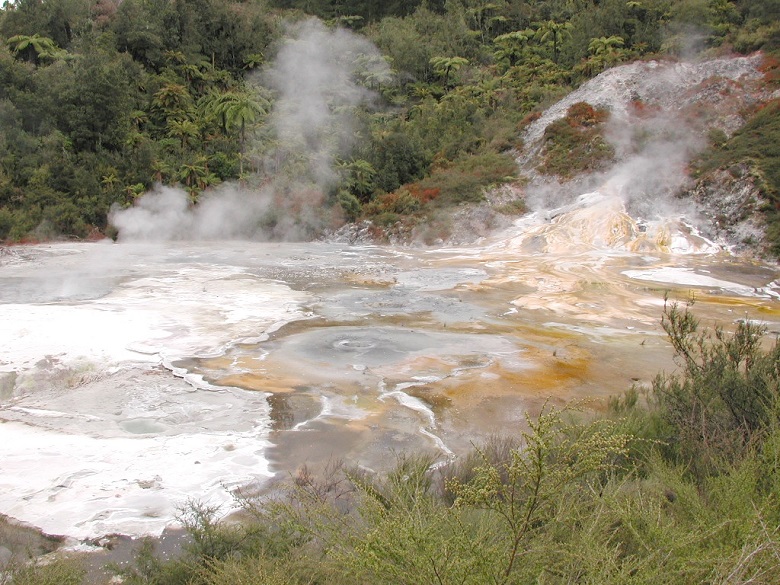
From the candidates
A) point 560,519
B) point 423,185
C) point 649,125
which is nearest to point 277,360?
point 560,519

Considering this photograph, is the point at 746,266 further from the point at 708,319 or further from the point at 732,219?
the point at 708,319

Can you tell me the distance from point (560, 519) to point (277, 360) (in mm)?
6015

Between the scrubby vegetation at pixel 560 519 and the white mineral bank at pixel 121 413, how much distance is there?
62cm

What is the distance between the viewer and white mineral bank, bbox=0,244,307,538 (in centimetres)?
482

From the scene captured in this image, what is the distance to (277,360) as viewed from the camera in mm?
8289

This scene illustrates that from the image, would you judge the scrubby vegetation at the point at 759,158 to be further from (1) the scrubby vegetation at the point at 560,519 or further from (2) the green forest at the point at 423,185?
(1) the scrubby vegetation at the point at 560,519

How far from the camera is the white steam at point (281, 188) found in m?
22.8

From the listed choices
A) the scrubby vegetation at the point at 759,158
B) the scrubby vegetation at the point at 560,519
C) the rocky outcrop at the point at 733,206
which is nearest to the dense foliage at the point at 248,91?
the scrubby vegetation at the point at 759,158

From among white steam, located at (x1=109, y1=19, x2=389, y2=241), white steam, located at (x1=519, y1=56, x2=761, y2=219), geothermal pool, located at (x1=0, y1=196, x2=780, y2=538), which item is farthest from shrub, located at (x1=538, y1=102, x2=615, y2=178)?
white steam, located at (x1=109, y1=19, x2=389, y2=241)

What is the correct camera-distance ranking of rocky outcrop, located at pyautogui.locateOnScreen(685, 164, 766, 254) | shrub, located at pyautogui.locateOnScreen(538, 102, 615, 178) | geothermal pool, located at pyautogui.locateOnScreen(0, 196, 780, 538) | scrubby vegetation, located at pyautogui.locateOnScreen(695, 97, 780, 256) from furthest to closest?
shrub, located at pyautogui.locateOnScreen(538, 102, 615, 178) → scrubby vegetation, located at pyautogui.locateOnScreen(695, 97, 780, 256) → rocky outcrop, located at pyautogui.locateOnScreen(685, 164, 766, 254) → geothermal pool, located at pyautogui.locateOnScreen(0, 196, 780, 538)

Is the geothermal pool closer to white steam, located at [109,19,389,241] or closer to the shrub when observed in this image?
white steam, located at [109,19,389,241]

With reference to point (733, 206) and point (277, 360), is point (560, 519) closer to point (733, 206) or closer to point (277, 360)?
point (277, 360)

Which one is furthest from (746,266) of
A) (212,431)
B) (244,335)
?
(212,431)

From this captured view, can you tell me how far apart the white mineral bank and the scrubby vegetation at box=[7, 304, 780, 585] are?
624 millimetres
